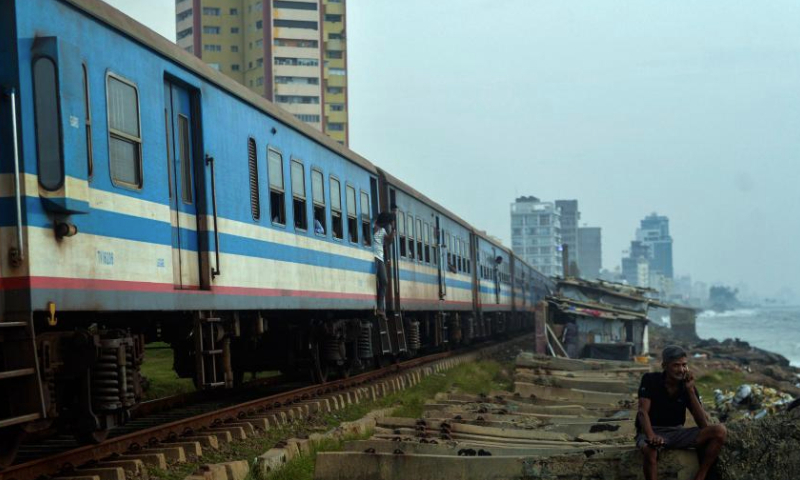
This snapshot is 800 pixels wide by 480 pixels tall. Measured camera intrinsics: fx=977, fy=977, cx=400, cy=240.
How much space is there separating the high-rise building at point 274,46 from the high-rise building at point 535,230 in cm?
9502

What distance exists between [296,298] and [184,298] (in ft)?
11.6

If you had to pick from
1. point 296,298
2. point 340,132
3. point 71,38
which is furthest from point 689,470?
point 340,132

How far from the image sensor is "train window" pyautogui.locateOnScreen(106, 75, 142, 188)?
761 cm

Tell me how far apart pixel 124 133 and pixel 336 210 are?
266 inches

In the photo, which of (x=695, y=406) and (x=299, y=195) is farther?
(x=299, y=195)

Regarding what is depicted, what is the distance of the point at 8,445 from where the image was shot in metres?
6.64

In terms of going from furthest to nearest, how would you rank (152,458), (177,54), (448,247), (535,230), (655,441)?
(535,230)
(448,247)
(177,54)
(152,458)
(655,441)

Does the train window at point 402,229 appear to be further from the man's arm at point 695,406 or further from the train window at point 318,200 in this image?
the man's arm at point 695,406

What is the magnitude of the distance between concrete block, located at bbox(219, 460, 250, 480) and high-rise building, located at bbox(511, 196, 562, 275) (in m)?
172

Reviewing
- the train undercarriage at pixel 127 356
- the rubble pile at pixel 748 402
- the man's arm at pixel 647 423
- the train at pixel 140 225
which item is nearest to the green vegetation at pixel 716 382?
the rubble pile at pixel 748 402

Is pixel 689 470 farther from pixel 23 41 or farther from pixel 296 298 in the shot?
pixel 296 298

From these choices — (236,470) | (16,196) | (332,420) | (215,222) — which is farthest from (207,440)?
(16,196)

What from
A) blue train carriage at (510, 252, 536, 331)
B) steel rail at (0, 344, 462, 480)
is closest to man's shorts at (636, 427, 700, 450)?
steel rail at (0, 344, 462, 480)

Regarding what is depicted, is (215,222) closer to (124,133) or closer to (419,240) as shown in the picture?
(124,133)
